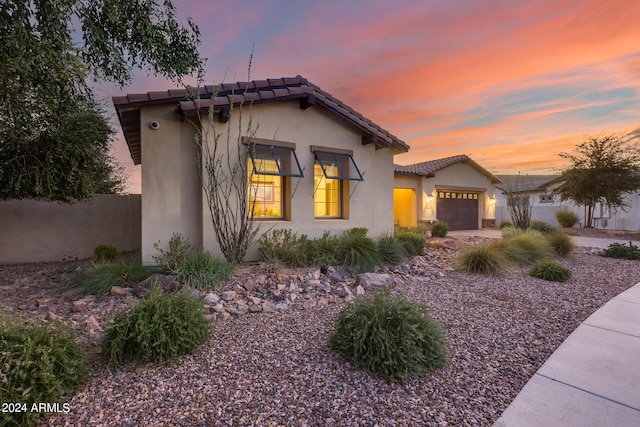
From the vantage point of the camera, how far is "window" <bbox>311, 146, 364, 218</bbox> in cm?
882

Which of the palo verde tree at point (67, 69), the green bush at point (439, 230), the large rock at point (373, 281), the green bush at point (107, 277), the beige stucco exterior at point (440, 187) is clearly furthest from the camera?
the beige stucco exterior at point (440, 187)

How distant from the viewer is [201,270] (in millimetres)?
5723

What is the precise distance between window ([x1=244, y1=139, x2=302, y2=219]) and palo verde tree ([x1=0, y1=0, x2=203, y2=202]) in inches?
95.1

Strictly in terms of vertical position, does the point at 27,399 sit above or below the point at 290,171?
below

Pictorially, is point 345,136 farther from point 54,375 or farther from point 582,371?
point 54,375

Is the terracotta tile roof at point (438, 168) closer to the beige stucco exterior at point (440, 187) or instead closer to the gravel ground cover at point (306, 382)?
the beige stucco exterior at point (440, 187)

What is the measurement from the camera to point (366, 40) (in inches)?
335

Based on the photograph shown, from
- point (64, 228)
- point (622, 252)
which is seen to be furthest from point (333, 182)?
point (622, 252)

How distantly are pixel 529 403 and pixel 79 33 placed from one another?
789 cm

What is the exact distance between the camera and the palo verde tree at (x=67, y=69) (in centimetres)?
396

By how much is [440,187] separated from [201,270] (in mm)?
16583

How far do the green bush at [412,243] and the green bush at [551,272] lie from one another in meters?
2.97

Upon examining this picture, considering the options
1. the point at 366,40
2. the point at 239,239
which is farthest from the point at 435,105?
the point at 239,239

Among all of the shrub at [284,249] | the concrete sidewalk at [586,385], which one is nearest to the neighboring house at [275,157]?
the shrub at [284,249]
